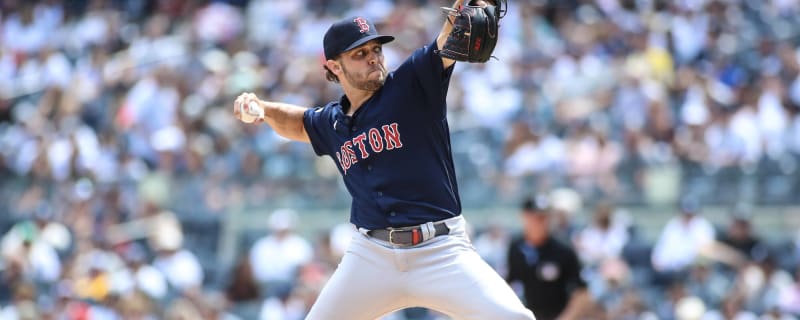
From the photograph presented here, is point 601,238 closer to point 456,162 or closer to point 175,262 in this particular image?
point 456,162

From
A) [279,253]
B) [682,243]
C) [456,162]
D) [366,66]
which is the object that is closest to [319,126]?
[366,66]

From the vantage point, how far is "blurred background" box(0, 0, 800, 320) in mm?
10367

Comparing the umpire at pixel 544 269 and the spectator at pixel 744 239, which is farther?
the spectator at pixel 744 239

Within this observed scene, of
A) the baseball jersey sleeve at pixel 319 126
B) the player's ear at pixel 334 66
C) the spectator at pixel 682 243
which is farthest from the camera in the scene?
the spectator at pixel 682 243

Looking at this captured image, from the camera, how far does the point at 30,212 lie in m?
12.9

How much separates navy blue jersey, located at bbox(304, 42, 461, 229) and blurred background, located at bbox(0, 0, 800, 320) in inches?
139

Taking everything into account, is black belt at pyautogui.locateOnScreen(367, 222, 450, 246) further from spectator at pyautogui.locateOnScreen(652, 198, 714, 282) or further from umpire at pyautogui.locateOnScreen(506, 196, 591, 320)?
spectator at pyautogui.locateOnScreen(652, 198, 714, 282)

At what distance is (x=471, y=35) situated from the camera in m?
4.73

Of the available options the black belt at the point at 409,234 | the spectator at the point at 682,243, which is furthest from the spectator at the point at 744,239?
the black belt at the point at 409,234

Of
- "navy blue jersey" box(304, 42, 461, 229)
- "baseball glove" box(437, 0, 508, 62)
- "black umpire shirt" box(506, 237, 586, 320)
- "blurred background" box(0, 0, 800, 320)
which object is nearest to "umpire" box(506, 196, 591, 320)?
"black umpire shirt" box(506, 237, 586, 320)

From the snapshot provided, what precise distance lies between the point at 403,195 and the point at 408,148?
195 mm

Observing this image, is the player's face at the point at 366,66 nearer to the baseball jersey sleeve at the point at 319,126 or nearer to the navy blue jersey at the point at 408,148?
the navy blue jersey at the point at 408,148

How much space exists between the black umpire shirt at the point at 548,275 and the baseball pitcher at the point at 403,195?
2302mm

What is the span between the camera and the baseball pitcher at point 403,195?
16.3 feet
